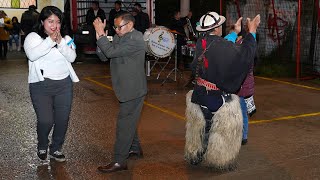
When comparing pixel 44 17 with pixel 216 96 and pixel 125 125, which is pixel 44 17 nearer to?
pixel 125 125

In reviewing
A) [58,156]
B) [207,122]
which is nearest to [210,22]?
[207,122]

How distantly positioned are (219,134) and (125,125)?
41.2 inches

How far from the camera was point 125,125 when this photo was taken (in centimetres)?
531

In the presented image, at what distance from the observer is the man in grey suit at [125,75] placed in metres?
5.09

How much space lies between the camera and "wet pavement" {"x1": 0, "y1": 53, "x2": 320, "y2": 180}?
5.45 m

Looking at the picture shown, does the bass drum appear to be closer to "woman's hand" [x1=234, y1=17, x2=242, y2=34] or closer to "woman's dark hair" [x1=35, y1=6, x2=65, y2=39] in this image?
"woman's hand" [x1=234, y1=17, x2=242, y2=34]

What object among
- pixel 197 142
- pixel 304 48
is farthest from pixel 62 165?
pixel 304 48

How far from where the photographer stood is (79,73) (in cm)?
1323

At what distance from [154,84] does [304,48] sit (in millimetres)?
4426

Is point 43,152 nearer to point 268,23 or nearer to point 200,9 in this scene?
point 268,23

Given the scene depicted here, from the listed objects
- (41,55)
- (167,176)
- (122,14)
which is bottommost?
(167,176)

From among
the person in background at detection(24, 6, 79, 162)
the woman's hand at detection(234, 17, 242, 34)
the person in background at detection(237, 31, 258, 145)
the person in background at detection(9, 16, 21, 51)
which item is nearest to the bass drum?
the person in background at detection(237, 31, 258, 145)

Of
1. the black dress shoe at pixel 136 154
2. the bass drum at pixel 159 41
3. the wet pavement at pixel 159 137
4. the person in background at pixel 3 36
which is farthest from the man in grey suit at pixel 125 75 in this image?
the person in background at pixel 3 36

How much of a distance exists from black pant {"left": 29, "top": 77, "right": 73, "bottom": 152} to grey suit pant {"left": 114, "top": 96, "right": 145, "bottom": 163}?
2.36 ft
